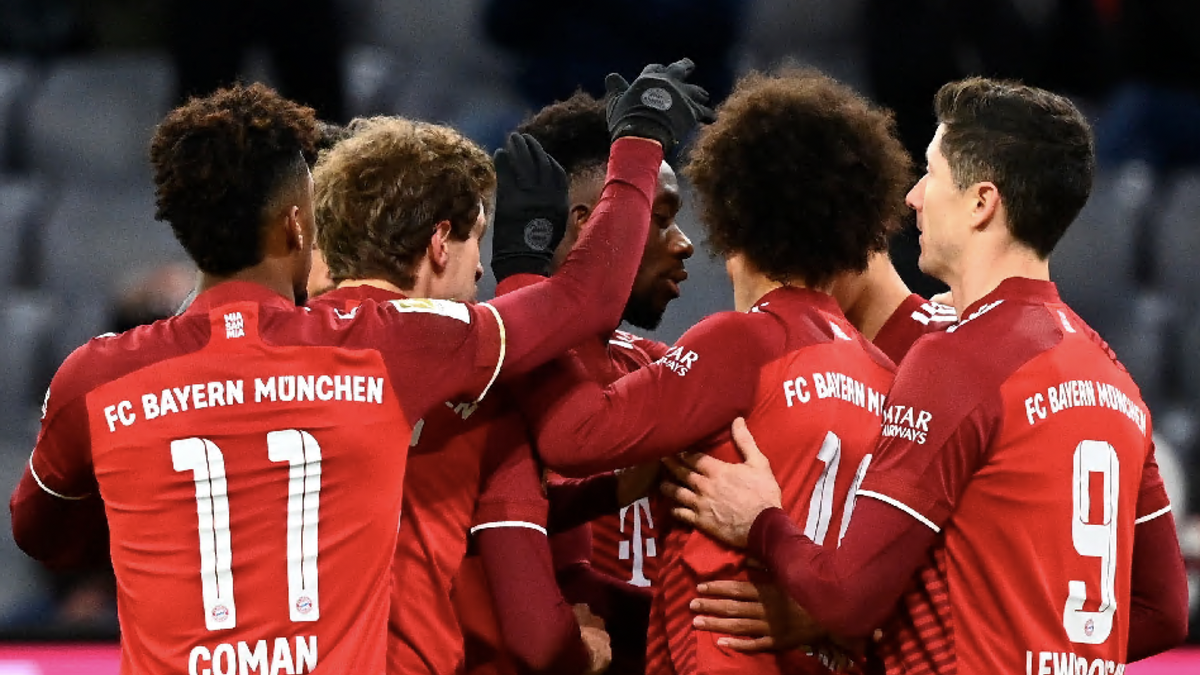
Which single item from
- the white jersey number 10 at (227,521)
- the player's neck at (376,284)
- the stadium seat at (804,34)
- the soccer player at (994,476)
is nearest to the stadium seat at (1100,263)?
the stadium seat at (804,34)

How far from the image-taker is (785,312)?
284 cm

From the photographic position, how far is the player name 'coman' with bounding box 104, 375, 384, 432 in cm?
251

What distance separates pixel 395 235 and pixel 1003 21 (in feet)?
16.6

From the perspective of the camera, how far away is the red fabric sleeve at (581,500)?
10.2 ft

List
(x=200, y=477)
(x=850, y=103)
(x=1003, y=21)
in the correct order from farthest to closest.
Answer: (x=1003, y=21), (x=850, y=103), (x=200, y=477)

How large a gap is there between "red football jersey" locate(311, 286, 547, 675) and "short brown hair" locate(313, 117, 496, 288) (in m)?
0.07

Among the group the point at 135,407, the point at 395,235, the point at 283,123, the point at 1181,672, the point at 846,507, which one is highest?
the point at 283,123

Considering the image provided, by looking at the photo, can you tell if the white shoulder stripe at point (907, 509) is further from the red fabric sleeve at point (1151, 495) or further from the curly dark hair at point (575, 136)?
the curly dark hair at point (575, 136)

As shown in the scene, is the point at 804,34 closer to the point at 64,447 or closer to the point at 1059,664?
the point at 1059,664

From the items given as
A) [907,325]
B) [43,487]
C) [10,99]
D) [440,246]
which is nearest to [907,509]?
[440,246]

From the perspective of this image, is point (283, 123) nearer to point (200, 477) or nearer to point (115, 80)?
point (200, 477)

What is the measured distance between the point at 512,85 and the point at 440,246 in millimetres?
4833

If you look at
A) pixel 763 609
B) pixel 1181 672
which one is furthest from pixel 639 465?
pixel 1181 672

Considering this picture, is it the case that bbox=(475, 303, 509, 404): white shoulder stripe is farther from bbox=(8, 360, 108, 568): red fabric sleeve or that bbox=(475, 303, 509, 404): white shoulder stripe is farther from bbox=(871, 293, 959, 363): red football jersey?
bbox=(871, 293, 959, 363): red football jersey
